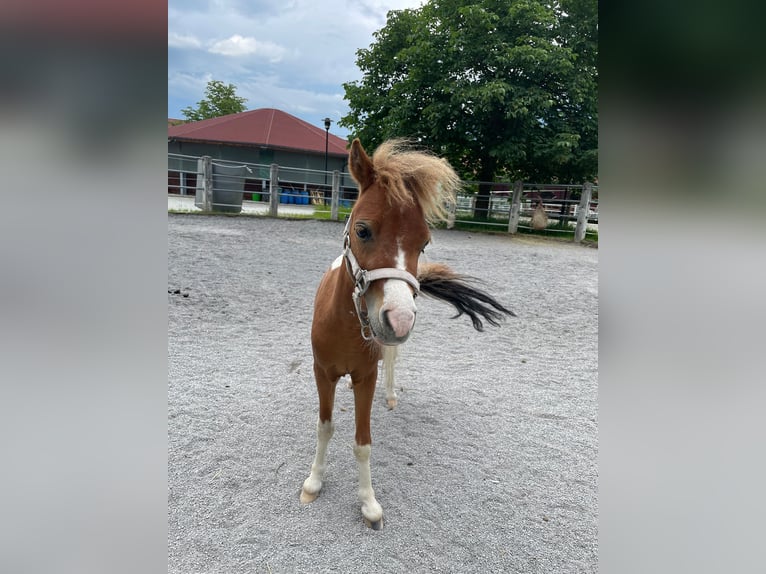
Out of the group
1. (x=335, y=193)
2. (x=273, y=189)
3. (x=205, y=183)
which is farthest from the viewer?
(x=335, y=193)

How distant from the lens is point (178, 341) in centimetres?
422

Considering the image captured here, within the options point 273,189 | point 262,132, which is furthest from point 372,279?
point 262,132

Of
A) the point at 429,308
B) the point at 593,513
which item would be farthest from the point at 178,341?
the point at 593,513

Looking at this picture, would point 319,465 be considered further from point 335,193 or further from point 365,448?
point 335,193

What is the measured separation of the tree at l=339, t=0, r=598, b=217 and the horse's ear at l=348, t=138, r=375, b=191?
919cm

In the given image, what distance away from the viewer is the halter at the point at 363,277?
4.85 ft

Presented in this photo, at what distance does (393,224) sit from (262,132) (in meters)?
23.6

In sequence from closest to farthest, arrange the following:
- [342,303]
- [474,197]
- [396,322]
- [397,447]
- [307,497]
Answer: [396,322] < [342,303] < [307,497] < [397,447] < [474,197]

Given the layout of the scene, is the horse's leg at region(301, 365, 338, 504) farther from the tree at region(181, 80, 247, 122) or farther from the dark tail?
the tree at region(181, 80, 247, 122)

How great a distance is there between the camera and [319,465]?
2.24 meters
